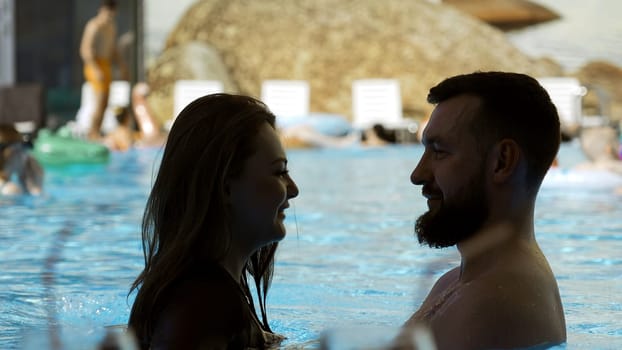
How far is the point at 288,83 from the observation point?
56.3 ft

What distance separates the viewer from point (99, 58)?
13.4 m

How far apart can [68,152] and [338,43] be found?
30.0 ft

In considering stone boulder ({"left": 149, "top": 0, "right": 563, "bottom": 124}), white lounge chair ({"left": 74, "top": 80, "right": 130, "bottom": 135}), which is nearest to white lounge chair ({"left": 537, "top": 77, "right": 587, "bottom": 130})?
stone boulder ({"left": 149, "top": 0, "right": 563, "bottom": 124})

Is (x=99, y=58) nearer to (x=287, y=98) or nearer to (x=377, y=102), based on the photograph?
(x=287, y=98)

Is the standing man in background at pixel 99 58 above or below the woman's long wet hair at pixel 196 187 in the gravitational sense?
below

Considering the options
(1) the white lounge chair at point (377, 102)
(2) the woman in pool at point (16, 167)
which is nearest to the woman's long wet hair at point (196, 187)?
(2) the woman in pool at point (16, 167)

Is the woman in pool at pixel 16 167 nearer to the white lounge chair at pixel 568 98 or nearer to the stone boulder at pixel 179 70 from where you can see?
the white lounge chair at pixel 568 98

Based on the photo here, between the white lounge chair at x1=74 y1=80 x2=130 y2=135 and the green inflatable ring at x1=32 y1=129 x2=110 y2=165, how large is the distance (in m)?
3.54

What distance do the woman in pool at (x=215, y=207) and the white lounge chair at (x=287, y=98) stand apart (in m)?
14.8

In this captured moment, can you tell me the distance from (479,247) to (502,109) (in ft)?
0.78

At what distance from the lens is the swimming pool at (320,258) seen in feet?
10.0

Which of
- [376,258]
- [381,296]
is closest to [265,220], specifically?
[381,296]

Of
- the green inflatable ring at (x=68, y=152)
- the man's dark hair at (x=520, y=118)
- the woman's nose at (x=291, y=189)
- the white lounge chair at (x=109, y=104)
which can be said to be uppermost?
the man's dark hair at (x=520, y=118)

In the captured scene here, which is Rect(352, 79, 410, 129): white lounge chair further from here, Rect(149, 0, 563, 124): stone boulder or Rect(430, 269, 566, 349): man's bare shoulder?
Rect(430, 269, 566, 349): man's bare shoulder
